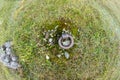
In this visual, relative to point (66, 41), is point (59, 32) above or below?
above

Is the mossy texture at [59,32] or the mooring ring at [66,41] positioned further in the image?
the mossy texture at [59,32]

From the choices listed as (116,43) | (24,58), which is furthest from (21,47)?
(116,43)

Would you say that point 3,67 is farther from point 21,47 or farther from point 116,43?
point 116,43

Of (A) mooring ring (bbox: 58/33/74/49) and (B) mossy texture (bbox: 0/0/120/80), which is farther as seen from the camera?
(B) mossy texture (bbox: 0/0/120/80)
